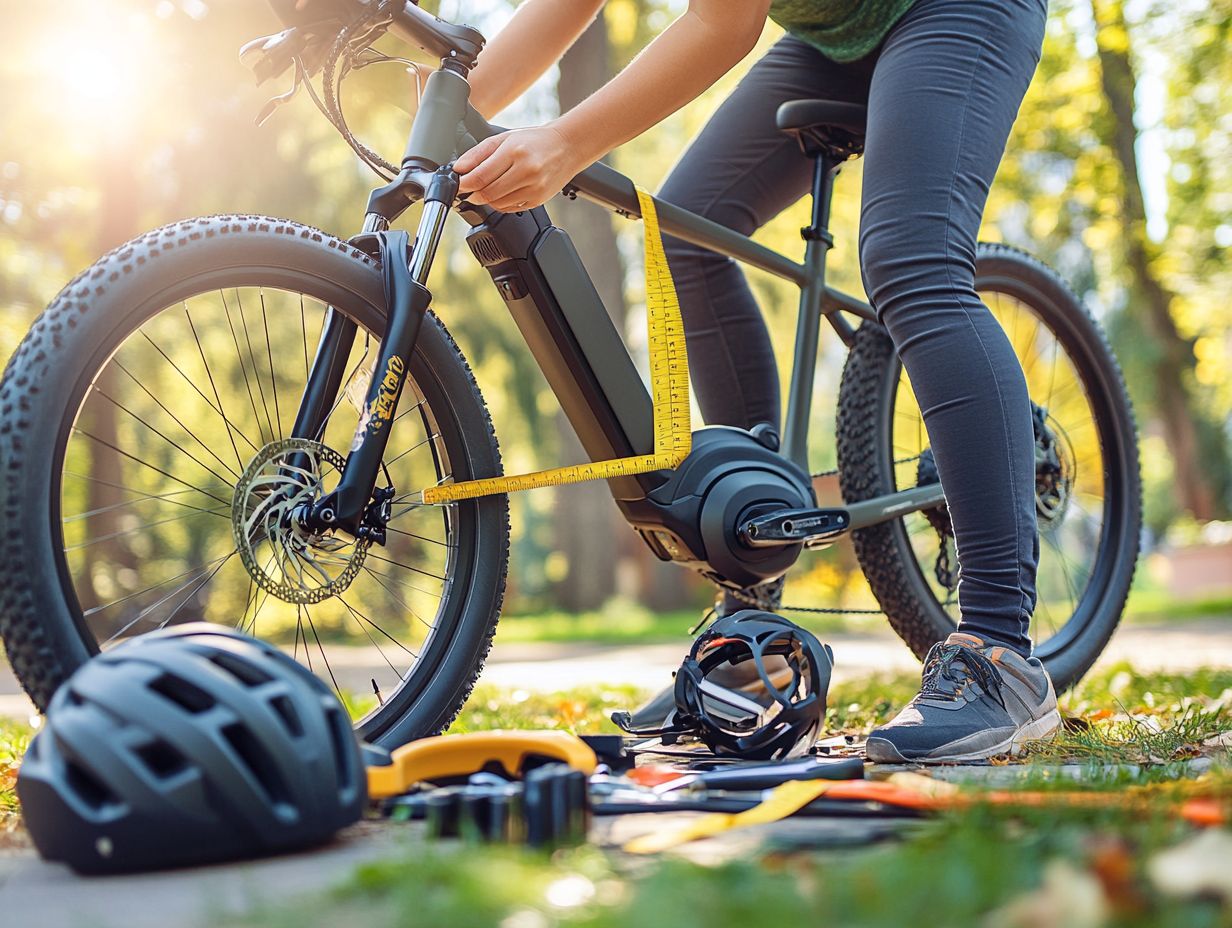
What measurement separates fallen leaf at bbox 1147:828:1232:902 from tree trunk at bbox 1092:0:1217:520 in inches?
497

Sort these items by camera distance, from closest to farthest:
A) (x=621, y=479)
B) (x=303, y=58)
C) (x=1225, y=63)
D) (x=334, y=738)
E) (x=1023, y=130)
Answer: (x=334, y=738)
(x=303, y=58)
(x=621, y=479)
(x=1225, y=63)
(x=1023, y=130)

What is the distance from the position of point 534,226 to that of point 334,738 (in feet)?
4.15

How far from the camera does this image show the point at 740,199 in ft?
9.64

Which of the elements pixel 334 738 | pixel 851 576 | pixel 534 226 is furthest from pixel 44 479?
pixel 851 576

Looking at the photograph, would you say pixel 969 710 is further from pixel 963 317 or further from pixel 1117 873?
pixel 1117 873

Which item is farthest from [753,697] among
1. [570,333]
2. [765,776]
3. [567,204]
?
[567,204]

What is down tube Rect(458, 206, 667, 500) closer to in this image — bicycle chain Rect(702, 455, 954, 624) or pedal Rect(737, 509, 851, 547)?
pedal Rect(737, 509, 851, 547)

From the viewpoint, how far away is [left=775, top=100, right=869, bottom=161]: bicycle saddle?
9.16ft

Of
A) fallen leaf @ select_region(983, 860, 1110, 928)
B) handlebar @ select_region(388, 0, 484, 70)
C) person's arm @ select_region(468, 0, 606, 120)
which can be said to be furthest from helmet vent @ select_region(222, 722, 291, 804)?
person's arm @ select_region(468, 0, 606, 120)

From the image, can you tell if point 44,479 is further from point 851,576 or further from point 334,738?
point 851,576

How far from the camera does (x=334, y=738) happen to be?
140 centimetres

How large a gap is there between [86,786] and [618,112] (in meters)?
1.45

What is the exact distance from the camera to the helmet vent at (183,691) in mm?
1339

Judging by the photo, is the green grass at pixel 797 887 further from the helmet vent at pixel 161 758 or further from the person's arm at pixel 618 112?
the person's arm at pixel 618 112
